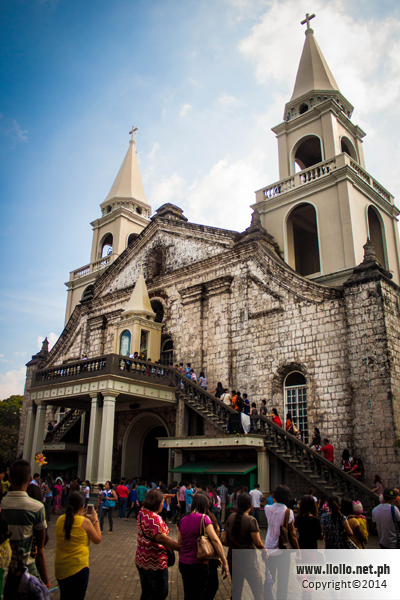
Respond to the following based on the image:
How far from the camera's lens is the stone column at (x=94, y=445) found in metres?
15.8

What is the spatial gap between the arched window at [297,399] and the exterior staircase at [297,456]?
2.11 m

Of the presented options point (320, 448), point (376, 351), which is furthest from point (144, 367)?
point (376, 351)

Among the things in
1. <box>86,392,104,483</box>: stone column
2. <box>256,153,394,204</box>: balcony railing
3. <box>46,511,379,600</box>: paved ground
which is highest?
<box>256,153,394,204</box>: balcony railing

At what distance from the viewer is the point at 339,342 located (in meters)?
15.4

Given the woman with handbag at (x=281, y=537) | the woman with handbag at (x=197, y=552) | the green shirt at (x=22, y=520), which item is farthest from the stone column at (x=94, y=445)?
the green shirt at (x=22, y=520)

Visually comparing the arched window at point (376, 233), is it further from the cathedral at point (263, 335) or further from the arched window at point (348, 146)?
the arched window at point (348, 146)

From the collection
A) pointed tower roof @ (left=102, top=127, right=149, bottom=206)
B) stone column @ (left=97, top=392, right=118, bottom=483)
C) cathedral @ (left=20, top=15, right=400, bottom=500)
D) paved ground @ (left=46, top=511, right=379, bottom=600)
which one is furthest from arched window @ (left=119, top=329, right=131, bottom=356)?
pointed tower roof @ (left=102, top=127, right=149, bottom=206)

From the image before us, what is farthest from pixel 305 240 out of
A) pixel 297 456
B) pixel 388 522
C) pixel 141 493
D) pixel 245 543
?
pixel 245 543

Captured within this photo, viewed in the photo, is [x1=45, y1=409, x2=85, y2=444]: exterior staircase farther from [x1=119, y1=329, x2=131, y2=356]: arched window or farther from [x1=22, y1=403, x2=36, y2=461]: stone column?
[x1=119, y1=329, x2=131, y2=356]: arched window

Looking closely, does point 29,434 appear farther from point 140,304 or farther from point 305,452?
point 305,452

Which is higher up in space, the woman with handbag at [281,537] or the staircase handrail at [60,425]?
the staircase handrail at [60,425]

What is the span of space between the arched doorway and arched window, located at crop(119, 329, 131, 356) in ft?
9.70

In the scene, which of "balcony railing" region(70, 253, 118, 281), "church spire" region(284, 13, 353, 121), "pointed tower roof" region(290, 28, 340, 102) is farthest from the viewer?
"balcony railing" region(70, 253, 118, 281)

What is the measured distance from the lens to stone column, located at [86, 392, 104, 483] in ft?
51.7
